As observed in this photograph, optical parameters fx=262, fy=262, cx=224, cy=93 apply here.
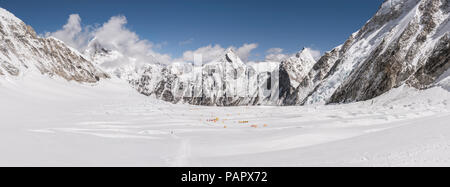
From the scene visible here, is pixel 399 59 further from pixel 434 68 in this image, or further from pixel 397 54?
pixel 434 68

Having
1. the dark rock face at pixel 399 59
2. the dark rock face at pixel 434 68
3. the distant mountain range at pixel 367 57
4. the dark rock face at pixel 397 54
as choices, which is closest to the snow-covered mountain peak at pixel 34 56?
the distant mountain range at pixel 367 57

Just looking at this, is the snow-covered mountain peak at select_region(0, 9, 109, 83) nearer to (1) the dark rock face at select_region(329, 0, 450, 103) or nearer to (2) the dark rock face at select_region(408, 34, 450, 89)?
(1) the dark rock face at select_region(329, 0, 450, 103)

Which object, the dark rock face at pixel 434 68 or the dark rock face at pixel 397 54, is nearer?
the dark rock face at pixel 434 68

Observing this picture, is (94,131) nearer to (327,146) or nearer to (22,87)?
(327,146)

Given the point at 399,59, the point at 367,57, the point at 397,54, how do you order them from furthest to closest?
the point at 367,57
the point at 397,54
the point at 399,59

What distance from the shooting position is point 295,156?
543 cm

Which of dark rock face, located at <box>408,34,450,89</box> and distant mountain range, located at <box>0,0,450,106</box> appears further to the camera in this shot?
distant mountain range, located at <box>0,0,450,106</box>

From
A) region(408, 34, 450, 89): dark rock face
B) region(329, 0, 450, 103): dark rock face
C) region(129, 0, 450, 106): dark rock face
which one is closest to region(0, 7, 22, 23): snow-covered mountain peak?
region(129, 0, 450, 106): dark rock face

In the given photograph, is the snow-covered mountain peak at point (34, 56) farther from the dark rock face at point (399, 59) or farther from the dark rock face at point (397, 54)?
the dark rock face at point (397, 54)

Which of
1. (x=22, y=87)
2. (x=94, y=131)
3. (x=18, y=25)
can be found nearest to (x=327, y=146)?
(x=94, y=131)

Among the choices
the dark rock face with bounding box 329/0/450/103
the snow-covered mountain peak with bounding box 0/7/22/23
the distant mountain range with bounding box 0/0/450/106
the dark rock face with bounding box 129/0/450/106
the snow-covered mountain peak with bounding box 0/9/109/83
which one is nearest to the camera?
the dark rock face with bounding box 129/0/450/106

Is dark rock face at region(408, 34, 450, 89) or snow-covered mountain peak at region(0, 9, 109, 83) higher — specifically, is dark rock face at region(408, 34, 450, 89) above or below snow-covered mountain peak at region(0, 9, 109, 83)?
below

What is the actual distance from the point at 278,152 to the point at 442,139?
3.18 m

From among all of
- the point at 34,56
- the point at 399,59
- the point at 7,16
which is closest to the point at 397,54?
the point at 399,59
